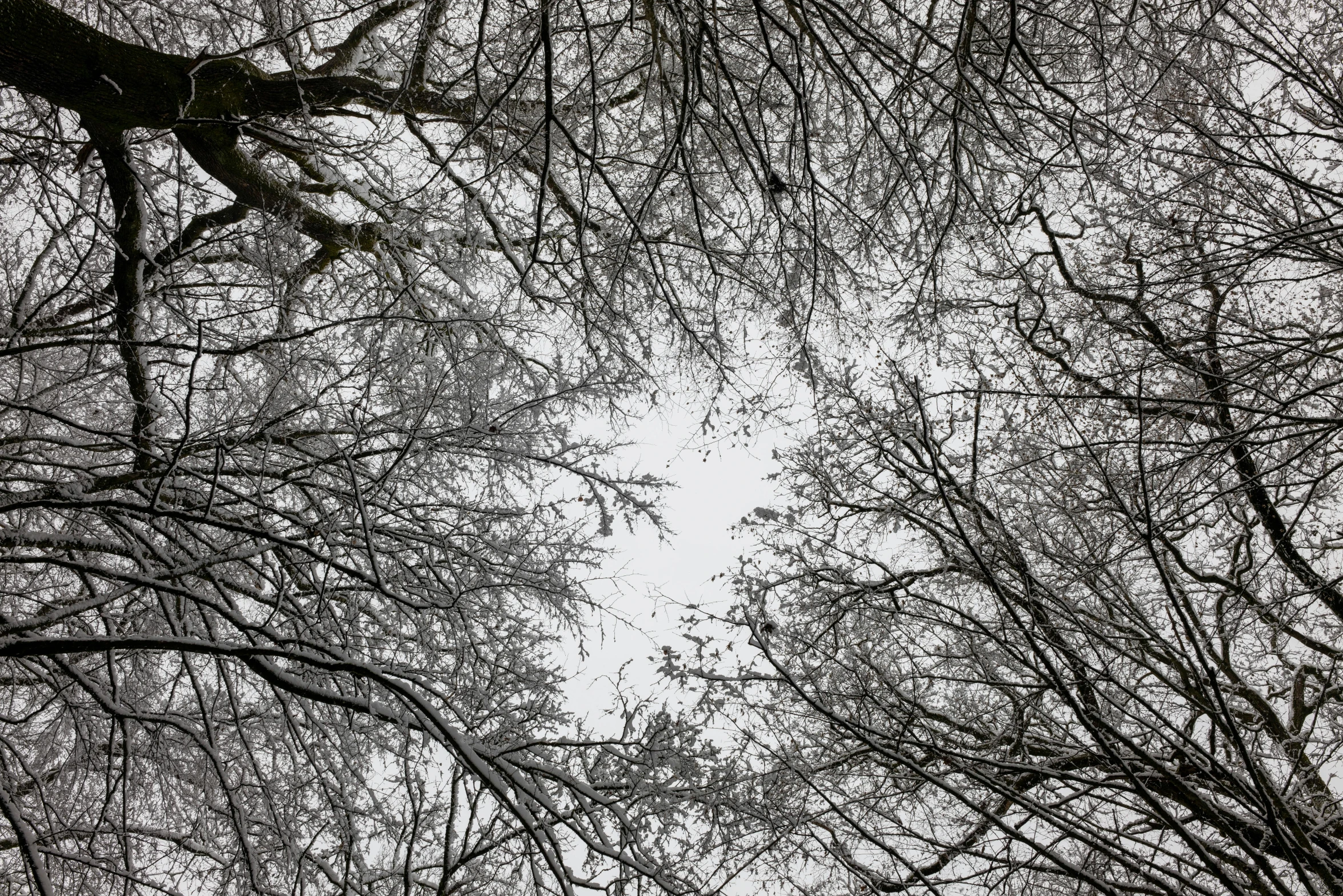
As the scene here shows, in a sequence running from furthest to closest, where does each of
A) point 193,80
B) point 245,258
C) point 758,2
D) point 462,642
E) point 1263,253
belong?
1. point 462,642
2. point 245,258
3. point 193,80
4. point 1263,253
5. point 758,2

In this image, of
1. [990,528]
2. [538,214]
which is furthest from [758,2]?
[990,528]

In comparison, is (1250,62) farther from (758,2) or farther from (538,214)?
(538,214)

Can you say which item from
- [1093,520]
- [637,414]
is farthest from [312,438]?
[1093,520]

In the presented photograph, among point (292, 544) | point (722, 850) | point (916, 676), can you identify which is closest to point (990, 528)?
point (916, 676)

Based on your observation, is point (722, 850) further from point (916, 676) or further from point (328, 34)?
point (328, 34)

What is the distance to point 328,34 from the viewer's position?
5.75 meters

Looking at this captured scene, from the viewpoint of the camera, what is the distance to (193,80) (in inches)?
144

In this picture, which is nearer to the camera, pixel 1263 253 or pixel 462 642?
pixel 1263 253

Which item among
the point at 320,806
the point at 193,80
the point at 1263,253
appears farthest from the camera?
the point at 320,806

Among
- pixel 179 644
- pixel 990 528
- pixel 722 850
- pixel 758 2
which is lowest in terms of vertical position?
pixel 722 850

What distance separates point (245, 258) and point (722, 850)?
3597 millimetres

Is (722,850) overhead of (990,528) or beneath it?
beneath

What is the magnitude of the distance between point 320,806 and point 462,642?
6.19 ft

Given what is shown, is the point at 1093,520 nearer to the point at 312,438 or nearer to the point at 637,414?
the point at 637,414
